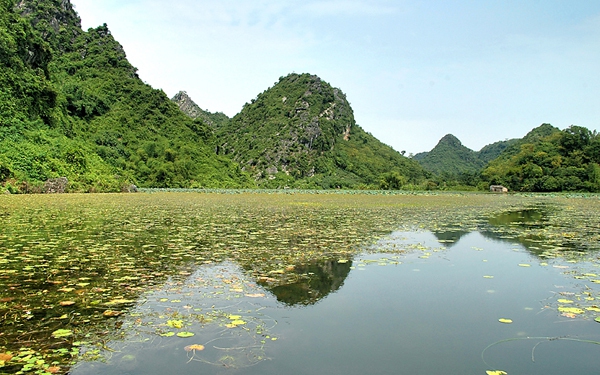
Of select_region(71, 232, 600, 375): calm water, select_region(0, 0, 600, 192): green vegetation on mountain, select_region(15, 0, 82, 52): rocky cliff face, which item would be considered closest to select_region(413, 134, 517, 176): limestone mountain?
select_region(0, 0, 600, 192): green vegetation on mountain

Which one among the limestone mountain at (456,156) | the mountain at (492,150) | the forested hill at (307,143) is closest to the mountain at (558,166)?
the forested hill at (307,143)

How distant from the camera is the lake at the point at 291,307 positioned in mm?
3146

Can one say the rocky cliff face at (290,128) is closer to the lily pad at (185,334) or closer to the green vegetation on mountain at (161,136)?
the green vegetation on mountain at (161,136)

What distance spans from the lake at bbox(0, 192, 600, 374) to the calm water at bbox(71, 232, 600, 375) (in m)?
0.02

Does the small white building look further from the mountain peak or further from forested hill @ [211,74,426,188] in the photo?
the mountain peak

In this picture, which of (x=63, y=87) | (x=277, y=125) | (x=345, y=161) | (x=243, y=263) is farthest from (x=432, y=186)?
(x=243, y=263)

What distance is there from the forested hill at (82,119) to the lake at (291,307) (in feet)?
82.7

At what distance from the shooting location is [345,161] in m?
98.3

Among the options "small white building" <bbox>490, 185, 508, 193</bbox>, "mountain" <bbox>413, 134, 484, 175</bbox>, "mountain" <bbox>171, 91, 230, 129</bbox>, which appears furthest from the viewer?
"mountain" <bbox>413, 134, 484, 175</bbox>

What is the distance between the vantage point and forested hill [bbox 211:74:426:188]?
8675 cm

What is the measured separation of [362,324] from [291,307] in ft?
2.88

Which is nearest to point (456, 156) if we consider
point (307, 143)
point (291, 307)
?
point (307, 143)

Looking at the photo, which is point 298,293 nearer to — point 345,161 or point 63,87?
point 63,87

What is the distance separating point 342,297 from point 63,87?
56.3 m
